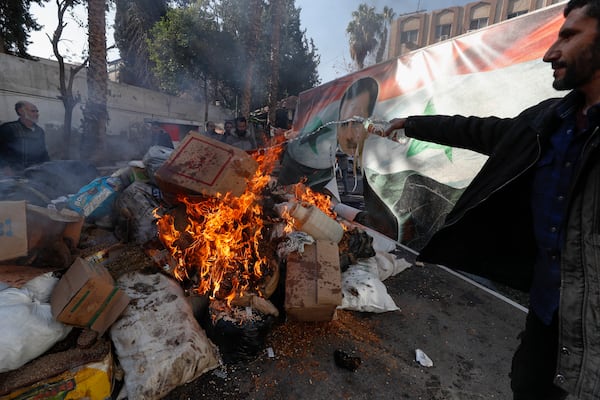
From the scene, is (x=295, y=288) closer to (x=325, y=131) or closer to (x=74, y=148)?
(x=325, y=131)

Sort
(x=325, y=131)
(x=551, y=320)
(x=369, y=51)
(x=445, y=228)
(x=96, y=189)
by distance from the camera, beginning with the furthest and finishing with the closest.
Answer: (x=369, y=51)
(x=325, y=131)
(x=96, y=189)
(x=445, y=228)
(x=551, y=320)

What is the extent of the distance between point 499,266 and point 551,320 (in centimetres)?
44

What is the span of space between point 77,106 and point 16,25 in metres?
4.95

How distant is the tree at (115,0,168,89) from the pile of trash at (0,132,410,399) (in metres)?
19.2

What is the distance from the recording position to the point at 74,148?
12539 millimetres

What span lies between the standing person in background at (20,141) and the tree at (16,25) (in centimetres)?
1330

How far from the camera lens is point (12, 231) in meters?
2.34

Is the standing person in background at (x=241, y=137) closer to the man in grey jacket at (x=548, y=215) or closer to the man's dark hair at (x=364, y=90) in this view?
the man's dark hair at (x=364, y=90)

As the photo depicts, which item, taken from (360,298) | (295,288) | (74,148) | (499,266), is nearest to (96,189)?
(295,288)

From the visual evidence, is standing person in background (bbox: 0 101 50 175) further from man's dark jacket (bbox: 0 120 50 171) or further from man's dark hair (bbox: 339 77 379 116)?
man's dark hair (bbox: 339 77 379 116)

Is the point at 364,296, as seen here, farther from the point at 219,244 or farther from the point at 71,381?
the point at 71,381

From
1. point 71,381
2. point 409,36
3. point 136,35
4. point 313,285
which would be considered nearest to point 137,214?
point 71,381

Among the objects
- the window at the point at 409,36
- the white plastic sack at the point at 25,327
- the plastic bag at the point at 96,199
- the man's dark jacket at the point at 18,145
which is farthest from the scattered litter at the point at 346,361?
the window at the point at 409,36

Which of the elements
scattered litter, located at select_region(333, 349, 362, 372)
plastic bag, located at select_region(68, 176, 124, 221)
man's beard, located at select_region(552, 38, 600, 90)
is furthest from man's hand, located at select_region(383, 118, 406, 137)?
plastic bag, located at select_region(68, 176, 124, 221)
